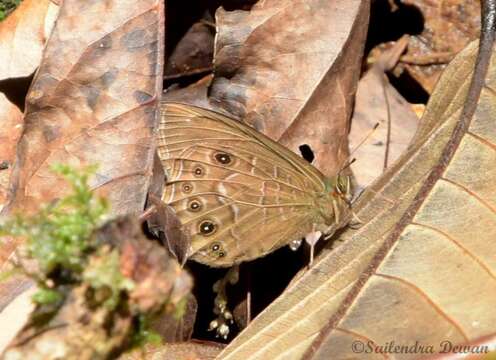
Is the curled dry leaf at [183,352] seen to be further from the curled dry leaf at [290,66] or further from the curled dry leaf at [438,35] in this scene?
the curled dry leaf at [438,35]

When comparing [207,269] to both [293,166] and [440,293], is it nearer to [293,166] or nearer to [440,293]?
[293,166]

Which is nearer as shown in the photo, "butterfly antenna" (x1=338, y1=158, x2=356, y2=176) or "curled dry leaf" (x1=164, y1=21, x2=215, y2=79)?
"butterfly antenna" (x1=338, y1=158, x2=356, y2=176)

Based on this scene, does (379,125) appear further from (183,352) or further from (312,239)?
(183,352)

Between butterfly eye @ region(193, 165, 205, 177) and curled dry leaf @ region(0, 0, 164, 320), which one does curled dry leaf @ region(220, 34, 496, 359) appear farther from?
curled dry leaf @ region(0, 0, 164, 320)

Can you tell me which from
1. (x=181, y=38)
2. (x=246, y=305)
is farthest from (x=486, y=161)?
(x=181, y=38)

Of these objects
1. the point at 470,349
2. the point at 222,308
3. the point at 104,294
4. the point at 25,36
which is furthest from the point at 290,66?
the point at 104,294

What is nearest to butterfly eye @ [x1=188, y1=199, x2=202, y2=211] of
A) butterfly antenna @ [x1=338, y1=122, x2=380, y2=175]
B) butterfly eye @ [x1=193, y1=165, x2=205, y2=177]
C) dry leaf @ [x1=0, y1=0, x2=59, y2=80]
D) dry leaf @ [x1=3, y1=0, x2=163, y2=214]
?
butterfly eye @ [x1=193, y1=165, x2=205, y2=177]
